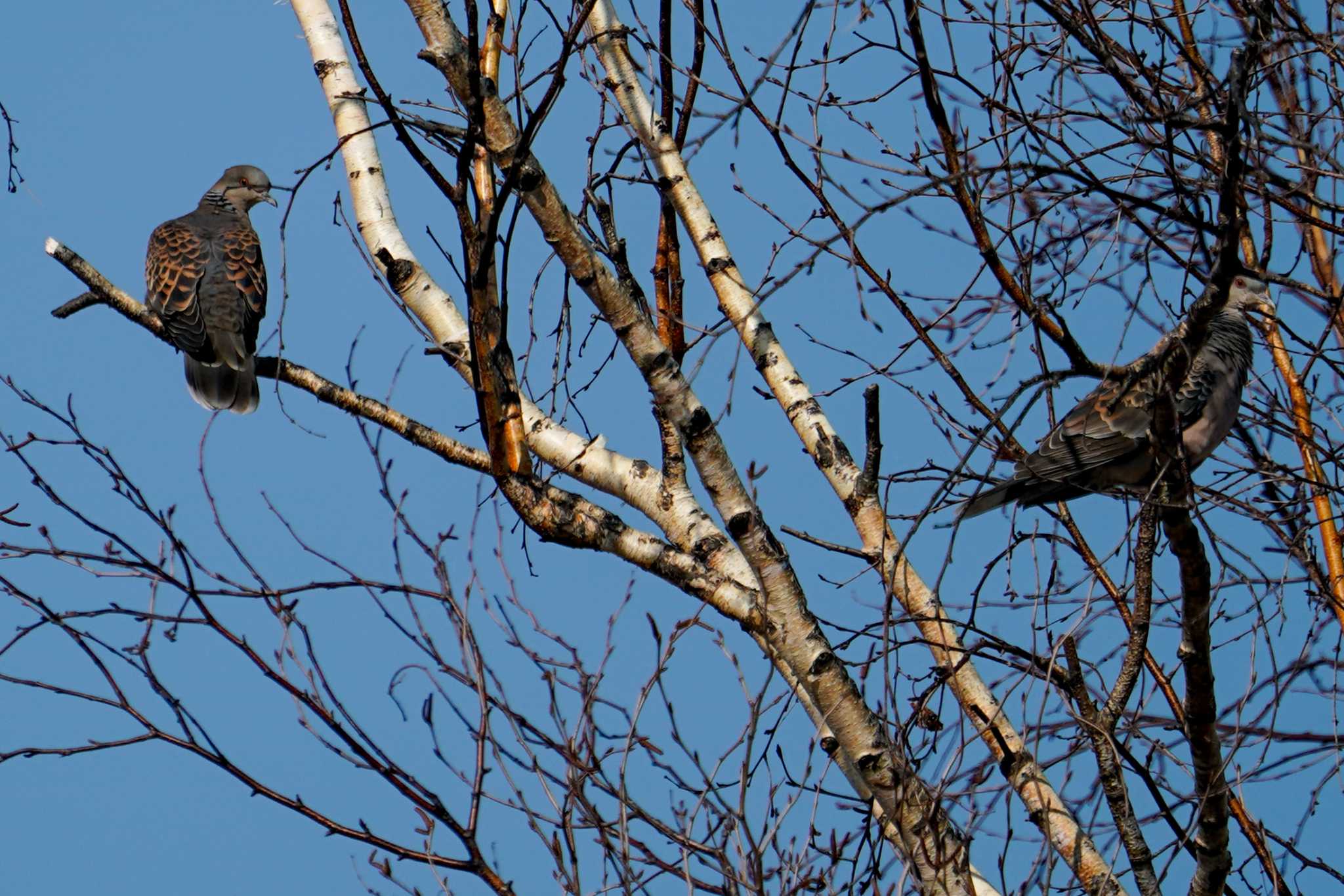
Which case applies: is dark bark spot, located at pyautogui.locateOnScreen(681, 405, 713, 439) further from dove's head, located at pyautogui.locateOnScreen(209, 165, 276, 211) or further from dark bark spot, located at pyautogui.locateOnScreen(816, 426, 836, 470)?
dove's head, located at pyautogui.locateOnScreen(209, 165, 276, 211)

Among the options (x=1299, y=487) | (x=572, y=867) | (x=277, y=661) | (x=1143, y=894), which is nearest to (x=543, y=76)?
(x=277, y=661)

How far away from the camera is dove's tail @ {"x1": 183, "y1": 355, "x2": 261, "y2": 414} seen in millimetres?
5973

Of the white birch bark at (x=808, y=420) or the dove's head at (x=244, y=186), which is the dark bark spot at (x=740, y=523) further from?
the dove's head at (x=244, y=186)

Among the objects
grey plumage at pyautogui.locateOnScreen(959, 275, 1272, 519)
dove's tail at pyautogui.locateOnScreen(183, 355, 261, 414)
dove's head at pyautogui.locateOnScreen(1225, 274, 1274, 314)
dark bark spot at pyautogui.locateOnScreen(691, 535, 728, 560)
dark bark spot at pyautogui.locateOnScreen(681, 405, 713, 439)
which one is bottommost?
dark bark spot at pyautogui.locateOnScreen(691, 535, 728, 560)

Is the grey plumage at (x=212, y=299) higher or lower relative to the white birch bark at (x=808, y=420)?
higher

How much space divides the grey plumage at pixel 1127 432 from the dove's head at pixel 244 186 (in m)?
4.75

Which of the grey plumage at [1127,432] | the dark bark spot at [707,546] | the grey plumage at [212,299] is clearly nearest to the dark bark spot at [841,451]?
the grey plumage at [1127,432]

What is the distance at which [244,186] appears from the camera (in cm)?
750

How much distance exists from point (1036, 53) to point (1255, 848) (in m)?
2.43


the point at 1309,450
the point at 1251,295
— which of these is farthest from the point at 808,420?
the point at 1251,295

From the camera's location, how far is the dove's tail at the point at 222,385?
5973 mm

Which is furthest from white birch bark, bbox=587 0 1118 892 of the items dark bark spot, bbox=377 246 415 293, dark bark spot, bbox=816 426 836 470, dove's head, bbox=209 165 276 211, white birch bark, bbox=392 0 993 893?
dove's head, bbox=209 165 276 211

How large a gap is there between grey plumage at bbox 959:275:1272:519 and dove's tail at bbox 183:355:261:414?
3281mm

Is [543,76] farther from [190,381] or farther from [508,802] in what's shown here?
[190,381]
